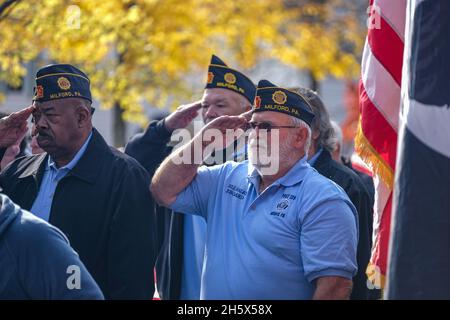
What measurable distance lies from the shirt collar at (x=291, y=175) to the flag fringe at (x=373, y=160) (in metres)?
0.31

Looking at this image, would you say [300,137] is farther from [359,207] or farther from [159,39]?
[159,39]

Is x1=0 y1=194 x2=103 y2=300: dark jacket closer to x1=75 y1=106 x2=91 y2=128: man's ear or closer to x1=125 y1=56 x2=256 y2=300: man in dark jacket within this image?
x1=75 y1=106 x2=91 y2=128: man's ear

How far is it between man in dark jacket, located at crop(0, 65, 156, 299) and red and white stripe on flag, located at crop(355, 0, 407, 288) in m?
1.24

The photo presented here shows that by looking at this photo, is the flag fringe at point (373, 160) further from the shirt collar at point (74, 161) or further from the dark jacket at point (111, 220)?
the shirt collar at point (74, 161)

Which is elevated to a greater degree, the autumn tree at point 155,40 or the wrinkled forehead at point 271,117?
the autumn tree at point 155,40

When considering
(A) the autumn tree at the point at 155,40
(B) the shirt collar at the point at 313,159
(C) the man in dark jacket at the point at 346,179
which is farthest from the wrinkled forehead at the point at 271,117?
(A) the autumn tree at the point at 155,40

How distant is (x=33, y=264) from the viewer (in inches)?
139

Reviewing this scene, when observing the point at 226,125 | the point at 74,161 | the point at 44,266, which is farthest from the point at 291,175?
the point at 44,266

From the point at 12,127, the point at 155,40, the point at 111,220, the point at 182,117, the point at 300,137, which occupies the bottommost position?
the point at 111,220

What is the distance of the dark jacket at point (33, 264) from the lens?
354 centimetres

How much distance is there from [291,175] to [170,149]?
2431 millimetres

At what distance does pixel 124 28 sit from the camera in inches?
531

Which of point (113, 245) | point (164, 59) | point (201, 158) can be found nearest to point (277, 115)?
point (201, 158)
